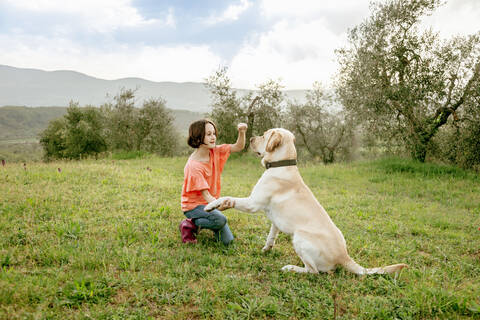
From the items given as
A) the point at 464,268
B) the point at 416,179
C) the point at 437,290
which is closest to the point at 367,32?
the point at 416,179

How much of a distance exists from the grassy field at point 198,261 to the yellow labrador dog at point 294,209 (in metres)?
0.21

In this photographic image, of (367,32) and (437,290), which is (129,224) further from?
(367,32)

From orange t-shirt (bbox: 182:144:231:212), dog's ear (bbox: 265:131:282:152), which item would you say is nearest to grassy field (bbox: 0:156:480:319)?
orange t-shirt (bbox: 182:144:231:212)

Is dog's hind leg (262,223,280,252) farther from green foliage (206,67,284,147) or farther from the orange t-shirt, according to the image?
green foliage (206,67,284,147)

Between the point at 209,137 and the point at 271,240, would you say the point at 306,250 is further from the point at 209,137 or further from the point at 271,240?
the point at 209,137

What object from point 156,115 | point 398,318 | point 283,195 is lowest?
point 398,318

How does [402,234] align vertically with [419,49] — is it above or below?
below

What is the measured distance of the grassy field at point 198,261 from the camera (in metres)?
2.99

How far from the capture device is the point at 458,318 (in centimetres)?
289

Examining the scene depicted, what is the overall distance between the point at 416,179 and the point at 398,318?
359 inches

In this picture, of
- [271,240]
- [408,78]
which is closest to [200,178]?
[271,240]

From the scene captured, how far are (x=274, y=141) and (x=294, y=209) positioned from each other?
1.00m

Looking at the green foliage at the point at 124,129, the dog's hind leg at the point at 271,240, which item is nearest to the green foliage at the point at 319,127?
the green foliage at the point at 124,129

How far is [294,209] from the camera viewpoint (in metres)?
3.81
